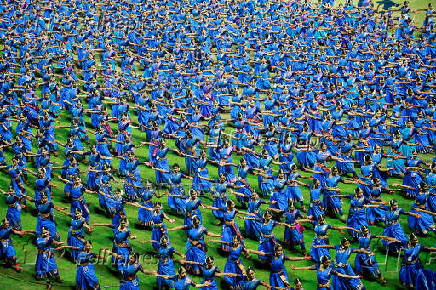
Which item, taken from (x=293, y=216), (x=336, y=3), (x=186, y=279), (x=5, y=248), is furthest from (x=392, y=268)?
(x=336, y=3)

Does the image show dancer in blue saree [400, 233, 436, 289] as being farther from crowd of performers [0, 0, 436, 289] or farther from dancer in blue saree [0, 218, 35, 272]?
dancer in blue saree [0, 218, 35, 272]

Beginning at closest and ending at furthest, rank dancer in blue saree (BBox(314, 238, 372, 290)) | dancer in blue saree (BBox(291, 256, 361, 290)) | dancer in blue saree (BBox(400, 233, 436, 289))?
dancer in blue saree (BBox(291, 256, 361, 290)) → dancer in blue saree (BBox(314, 238, 372, 290)) → dancer in blue saree (BBox(400, 233, 436, 289))

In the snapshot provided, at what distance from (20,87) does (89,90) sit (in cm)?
308

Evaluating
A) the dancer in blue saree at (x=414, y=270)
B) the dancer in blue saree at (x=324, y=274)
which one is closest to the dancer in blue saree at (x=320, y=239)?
the dancer in blue saree at (x=324, y=274)

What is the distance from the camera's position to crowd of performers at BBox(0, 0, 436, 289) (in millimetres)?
16719

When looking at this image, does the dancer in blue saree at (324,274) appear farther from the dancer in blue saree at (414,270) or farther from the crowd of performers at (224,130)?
the dancer in blue saree at (414,270)

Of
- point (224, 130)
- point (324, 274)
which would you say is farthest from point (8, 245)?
point (224, 130)

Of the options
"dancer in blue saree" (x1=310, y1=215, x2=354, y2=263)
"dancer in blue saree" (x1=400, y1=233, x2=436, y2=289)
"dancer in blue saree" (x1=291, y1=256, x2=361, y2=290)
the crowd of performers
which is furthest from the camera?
"dancer in blue saree" (x1=310, y1=215, x2=354, y2=263)

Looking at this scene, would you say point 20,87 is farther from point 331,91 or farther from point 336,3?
point 336,3

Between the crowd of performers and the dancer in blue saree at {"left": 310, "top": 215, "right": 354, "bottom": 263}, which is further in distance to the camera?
the dancer in blue saree at {"left": 310, "top": 215, "right": 354, "bottom": 263}

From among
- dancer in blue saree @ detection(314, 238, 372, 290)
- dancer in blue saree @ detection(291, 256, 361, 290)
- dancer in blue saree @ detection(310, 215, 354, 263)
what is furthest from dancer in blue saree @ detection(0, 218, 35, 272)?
dancer in blue saree @ detection(314, 238, 372, 290)

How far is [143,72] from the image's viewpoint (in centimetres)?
3150

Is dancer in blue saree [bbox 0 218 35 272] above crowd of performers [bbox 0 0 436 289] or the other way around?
the other way around

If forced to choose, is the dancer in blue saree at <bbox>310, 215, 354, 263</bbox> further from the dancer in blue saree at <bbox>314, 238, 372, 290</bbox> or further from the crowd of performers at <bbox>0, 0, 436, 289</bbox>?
the dancer in blue saree at <bbox>314, 238, 372, 290</bbox>
